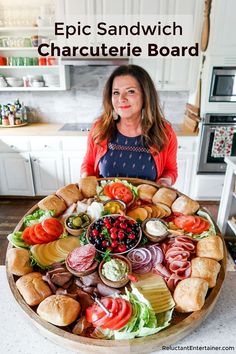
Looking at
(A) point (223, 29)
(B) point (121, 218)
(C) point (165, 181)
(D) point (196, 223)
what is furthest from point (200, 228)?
(A) point (223, 29)

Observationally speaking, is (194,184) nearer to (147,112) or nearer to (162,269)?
(147,112)

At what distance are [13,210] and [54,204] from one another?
230 centimetres

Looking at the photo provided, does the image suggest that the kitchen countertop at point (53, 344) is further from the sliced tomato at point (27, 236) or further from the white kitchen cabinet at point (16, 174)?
the white kitchen cabinet at point (16, 174)

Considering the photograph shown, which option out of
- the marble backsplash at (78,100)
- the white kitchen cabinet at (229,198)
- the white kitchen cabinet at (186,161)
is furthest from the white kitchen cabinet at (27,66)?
the white kitchen cabinet at (229,198)

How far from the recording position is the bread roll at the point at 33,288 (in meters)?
0.86

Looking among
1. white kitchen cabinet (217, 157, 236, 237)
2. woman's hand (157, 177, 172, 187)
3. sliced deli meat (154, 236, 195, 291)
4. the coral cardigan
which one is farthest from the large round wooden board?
white kitchen cabinet (217, 157, 236, 237)

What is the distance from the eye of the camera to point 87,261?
1.00 meters

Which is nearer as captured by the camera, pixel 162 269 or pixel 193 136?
pixel 162 269

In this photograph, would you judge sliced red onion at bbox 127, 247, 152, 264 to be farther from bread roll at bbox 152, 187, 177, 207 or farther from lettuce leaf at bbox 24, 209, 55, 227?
lettuce leaf at bbox 24, 209, 55, 227

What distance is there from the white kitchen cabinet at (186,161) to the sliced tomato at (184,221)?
2.01 metres

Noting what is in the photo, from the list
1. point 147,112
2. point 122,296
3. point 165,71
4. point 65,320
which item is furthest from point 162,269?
point 165,71

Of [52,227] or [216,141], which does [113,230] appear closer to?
[52,227]

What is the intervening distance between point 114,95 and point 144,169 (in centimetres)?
52

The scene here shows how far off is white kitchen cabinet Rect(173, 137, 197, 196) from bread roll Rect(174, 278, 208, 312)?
7.89 ft
